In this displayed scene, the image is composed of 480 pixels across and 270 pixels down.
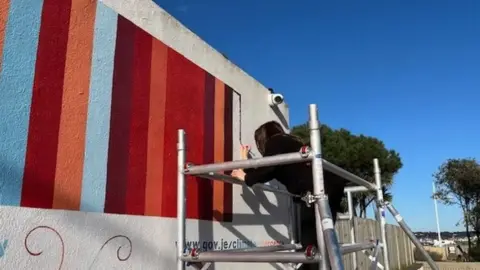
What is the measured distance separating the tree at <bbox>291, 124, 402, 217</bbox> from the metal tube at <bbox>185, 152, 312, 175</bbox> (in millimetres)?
14813

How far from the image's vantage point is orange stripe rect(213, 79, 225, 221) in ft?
12.7

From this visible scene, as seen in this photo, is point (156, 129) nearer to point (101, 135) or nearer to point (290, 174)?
point (101, 135)

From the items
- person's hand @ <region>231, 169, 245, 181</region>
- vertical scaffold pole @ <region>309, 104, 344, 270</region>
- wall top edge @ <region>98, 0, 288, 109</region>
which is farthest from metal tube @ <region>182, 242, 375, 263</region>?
wall top edge @ <region>98, 0, 288, 109</region>

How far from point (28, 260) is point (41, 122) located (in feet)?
2.29

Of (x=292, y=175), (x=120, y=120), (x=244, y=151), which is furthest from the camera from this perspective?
(x=244, y=151)

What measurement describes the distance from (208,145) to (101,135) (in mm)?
1346

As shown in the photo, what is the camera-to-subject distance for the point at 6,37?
221 centimetres

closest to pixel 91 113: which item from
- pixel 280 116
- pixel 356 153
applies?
pixel 280 116

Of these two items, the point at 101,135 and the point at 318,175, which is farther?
the point at 101,135

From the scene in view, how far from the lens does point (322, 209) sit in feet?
7.62

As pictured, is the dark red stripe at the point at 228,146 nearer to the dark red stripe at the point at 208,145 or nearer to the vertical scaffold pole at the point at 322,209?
the dark red stripe at the point at 208,145

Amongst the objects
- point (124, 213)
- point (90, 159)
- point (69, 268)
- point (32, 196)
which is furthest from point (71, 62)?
point (69, 268)

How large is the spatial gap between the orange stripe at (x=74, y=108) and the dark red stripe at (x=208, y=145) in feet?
4.33

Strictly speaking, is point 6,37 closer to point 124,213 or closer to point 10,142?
point 10,142
